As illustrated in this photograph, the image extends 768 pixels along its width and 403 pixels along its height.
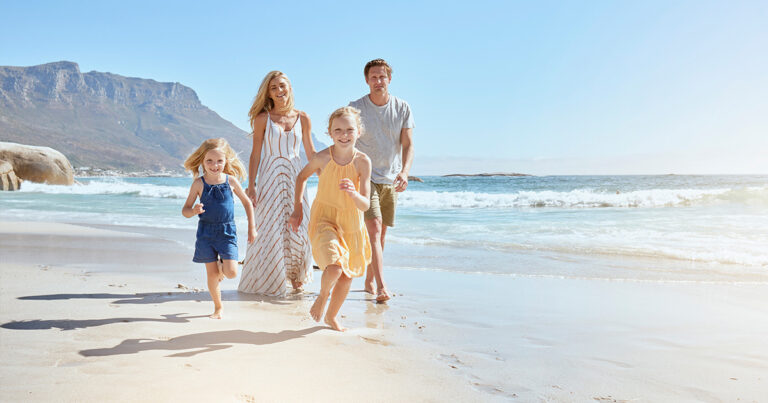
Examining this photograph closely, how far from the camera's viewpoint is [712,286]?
5.20 meters

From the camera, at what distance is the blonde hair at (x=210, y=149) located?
3627 millimetres

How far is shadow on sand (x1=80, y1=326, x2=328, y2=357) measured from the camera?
2566 mm

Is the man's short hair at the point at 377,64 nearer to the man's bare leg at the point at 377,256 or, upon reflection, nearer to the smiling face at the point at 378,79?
the smiling face at the point at 378,79

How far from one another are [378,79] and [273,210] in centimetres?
147

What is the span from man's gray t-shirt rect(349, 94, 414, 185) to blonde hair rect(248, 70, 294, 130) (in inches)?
24.9

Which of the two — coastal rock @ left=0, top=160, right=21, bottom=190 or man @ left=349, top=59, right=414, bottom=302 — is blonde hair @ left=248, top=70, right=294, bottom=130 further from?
coastal rock @ left=0, top=160, right=21, bottom=190

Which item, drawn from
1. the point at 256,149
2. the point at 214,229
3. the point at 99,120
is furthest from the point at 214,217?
the point at 99,120

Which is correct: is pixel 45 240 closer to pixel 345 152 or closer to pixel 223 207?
pixel 223 207

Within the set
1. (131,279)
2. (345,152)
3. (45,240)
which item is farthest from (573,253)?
(45,240)

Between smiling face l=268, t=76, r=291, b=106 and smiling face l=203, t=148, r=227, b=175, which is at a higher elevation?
smiling face l=268, t=76, r=291, b=106

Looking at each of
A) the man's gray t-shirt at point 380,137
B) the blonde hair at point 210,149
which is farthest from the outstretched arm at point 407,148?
the blonde hair at point 210,149

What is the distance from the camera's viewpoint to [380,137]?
469cm

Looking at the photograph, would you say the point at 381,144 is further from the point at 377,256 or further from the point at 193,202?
the point at 193,202

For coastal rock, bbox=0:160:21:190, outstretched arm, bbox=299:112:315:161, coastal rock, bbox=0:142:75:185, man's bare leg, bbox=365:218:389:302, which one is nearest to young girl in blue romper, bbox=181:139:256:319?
outstretched arm, bbox=299:112:315:161
